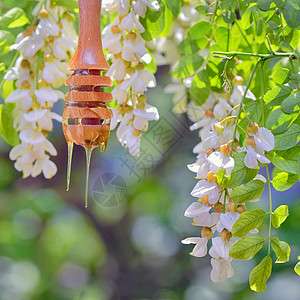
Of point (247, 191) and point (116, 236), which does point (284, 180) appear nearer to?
point (247, 191)

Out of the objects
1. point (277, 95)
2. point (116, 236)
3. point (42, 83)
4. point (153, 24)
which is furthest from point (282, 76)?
point (116, 236)

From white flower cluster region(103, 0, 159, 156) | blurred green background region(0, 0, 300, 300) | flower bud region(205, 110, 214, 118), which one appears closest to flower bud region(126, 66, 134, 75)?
white flower cluster region(103, 0, 159, 156)

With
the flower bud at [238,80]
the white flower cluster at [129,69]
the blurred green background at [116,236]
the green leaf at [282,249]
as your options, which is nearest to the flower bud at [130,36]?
the white flower cluster at [129,69]

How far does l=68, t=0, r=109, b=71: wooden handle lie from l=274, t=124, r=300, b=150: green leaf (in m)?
0.13

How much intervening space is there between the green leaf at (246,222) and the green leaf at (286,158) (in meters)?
0.04

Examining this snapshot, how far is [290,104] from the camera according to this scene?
0.42 meters

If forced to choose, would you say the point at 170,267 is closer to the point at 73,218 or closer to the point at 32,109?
the point at 73,218

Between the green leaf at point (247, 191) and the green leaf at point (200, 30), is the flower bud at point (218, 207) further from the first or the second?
the green leaf at point (200, 30)

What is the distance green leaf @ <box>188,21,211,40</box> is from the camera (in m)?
0.59

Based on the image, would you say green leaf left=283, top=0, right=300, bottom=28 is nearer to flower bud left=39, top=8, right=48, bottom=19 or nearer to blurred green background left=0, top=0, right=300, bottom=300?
flower bud left=39, top=8, right=48, bottom=19

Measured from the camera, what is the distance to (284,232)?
141cm

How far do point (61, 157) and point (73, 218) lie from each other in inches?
18.0

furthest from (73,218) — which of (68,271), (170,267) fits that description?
(170,267)

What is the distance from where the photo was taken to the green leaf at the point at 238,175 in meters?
0.42
